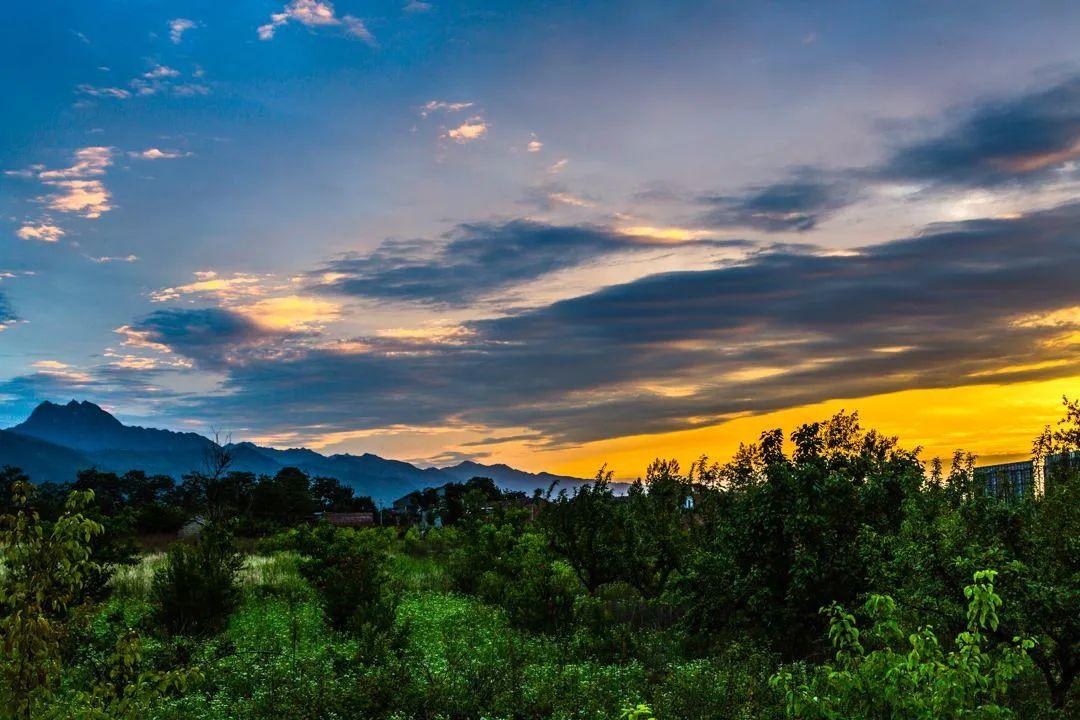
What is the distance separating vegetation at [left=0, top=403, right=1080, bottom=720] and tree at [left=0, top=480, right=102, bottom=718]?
0.03m

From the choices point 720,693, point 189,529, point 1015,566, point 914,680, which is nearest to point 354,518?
point 189,529

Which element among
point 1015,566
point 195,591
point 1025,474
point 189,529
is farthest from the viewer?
point 189,529

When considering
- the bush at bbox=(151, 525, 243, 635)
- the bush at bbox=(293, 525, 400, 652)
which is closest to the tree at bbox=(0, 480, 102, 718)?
the bush at bbox=(293, 525, 400, 652)

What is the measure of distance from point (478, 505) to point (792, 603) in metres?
22.0

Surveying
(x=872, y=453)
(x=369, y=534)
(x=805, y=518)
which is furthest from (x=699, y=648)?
(x=369, y=534)

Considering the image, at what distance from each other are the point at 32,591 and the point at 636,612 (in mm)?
19440

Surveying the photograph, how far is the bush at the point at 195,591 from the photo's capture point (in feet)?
69.9

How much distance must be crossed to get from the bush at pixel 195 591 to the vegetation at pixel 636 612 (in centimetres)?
6

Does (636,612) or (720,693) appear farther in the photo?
(636,612)

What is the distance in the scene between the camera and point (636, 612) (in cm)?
2519

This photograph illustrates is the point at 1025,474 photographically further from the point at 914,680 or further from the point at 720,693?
the point at 914,680

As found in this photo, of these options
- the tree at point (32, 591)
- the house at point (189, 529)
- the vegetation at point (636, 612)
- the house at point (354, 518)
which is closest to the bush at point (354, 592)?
the vegetation at point (636, 612)

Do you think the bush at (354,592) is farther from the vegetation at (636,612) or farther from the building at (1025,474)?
the building at (1025,474)

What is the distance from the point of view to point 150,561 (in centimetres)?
3142
